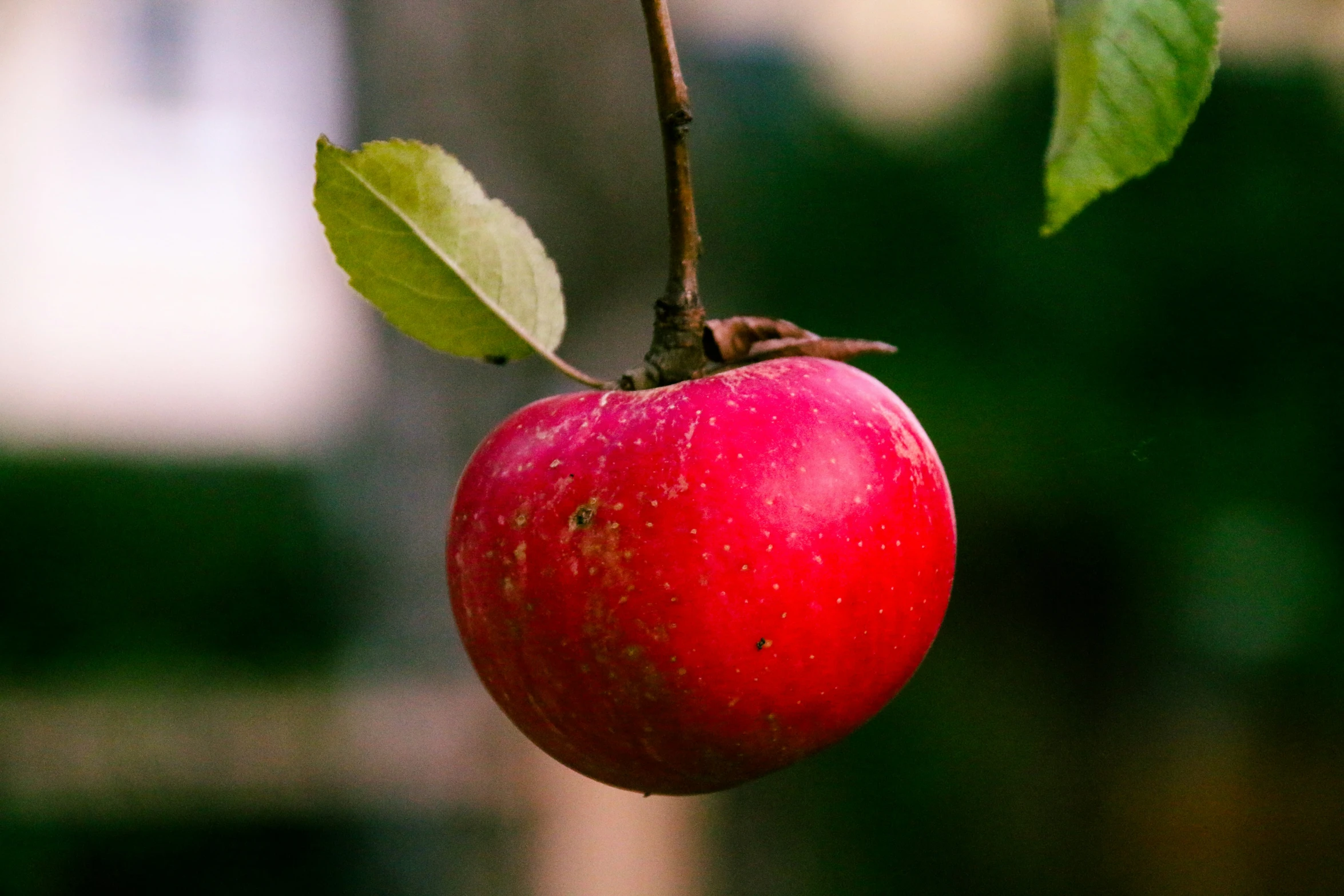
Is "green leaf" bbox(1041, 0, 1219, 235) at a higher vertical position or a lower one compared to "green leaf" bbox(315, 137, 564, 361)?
higher

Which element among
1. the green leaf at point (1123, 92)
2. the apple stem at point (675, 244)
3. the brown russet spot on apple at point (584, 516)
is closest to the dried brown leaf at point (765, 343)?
the apple stem at point (675, 244)

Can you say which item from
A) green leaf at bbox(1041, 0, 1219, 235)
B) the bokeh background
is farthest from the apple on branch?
the bokeh background

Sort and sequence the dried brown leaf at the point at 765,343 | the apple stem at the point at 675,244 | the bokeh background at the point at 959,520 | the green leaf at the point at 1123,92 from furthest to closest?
the bokeh background at the point at 959,520 → the dried brown leaf at the point at 765,343 → the apple stem at the point at 675,244 → the green leaf at the point at 1123,92

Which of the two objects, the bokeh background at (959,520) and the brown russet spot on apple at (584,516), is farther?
the bokeh background at (959,520)

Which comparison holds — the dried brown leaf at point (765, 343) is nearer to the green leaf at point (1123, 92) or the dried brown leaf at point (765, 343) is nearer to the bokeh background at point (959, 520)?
the green leaf at point (1123, 92)

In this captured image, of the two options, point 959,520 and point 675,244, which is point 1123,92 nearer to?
point 675,244

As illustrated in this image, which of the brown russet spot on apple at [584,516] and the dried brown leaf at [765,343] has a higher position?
the dried brown leaf at [765,343]

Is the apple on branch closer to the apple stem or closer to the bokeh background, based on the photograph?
the apple stem
